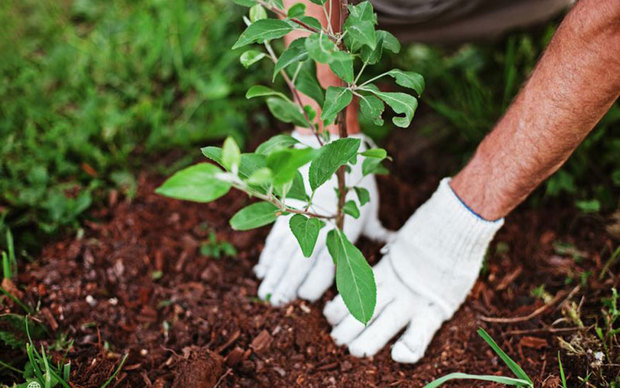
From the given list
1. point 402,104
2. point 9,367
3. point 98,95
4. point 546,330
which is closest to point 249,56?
point 402,104

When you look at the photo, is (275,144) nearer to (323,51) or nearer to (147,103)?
(323,51)

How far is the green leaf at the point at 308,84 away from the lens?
4.44ft

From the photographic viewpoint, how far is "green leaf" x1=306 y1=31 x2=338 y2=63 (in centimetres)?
91

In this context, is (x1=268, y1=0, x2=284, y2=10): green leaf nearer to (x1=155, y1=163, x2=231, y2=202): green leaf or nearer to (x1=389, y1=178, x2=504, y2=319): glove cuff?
(x1=155, y1=163, x2=231, y2=202): green leaf

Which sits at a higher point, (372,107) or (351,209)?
(372,107)

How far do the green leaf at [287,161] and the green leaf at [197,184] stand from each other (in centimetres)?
11

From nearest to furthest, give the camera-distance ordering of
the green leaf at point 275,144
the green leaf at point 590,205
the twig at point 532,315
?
the green leaf at point 275,144
the twig at point 532,315
the green leaf at point 590,205

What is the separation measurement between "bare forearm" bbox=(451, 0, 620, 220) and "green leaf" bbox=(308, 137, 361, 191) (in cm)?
50

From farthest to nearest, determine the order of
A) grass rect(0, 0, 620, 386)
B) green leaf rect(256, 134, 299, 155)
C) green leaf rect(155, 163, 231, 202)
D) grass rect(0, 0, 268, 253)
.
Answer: grass rect(0, 0, 268, 253)
grass rect(0, 0, 620, 386)
green leaf rect(256, 134, 299, 155)
green leaf rect(155, 163, 231, 202)

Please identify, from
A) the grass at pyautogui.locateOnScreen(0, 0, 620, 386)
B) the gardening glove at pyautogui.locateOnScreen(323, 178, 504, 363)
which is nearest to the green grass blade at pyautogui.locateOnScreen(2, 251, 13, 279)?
the grass at pyautogui.locateOnScreen(0, 0, 620, 386)

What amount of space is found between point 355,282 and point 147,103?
4.84 ft

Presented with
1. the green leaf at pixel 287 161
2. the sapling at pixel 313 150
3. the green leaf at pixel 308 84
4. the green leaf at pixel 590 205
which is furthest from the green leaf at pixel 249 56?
the green leaf at pixel 590 205

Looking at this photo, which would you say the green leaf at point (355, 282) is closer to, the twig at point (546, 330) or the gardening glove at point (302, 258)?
the gardening glove at point (302, 258)

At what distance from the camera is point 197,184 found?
85 cm
